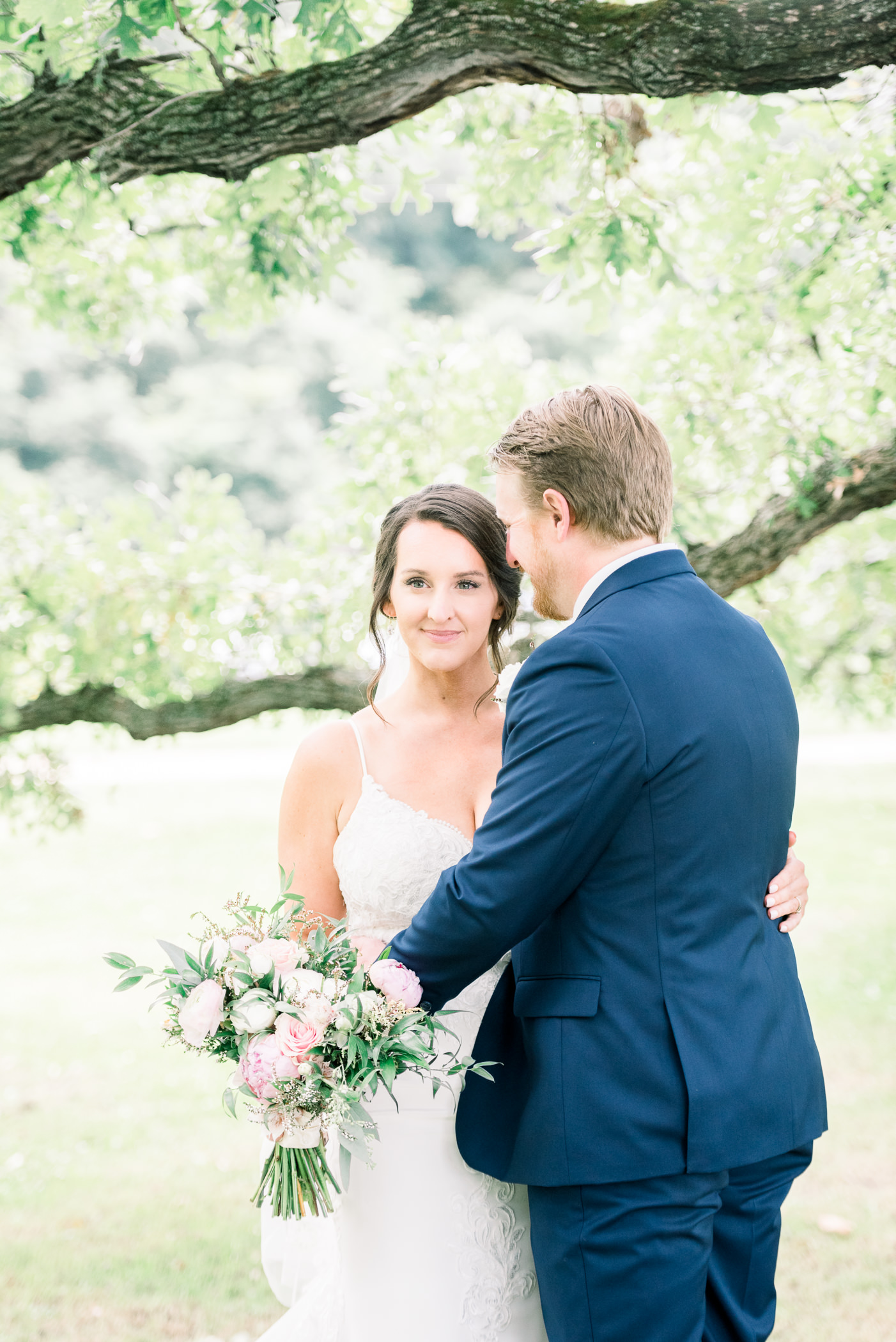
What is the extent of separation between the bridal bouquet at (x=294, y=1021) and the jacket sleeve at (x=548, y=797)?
0.19m

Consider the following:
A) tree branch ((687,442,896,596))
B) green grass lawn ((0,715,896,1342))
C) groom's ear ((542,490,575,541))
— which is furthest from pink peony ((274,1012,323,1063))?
green grass lawn ((0,715,896,1342))

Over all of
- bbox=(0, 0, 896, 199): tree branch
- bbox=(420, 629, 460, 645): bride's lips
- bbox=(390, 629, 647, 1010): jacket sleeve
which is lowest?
bbox=(390, 629, 647, 1010): jacket sleeve

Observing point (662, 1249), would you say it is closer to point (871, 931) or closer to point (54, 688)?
point (54, 688)

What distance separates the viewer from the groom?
6.63 ft

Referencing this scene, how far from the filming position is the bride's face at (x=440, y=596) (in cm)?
291

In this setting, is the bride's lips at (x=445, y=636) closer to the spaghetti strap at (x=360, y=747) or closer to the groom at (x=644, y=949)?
the spaghetti strap at (x=360, y=747)

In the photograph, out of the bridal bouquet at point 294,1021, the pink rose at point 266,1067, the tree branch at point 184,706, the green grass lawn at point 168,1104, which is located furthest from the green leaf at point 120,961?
the green grass lawn at point 168,1104

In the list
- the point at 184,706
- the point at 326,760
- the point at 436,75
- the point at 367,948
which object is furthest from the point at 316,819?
the point at 184,706

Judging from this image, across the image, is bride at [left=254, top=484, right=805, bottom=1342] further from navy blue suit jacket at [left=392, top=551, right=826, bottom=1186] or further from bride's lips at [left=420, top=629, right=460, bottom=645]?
navy blue suit jacket at [left=392, top=551, right=826, bottom=1186]

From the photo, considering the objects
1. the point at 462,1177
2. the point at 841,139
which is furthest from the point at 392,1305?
the point at 841,139

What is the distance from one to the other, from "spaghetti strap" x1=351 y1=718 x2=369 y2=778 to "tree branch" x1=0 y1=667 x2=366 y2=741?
2.20m

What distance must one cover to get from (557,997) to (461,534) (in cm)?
126

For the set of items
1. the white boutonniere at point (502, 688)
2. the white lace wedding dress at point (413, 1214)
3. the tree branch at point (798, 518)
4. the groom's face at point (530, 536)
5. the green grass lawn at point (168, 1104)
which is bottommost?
the green grass lawn at point (168, 1104)

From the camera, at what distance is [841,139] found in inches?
190
